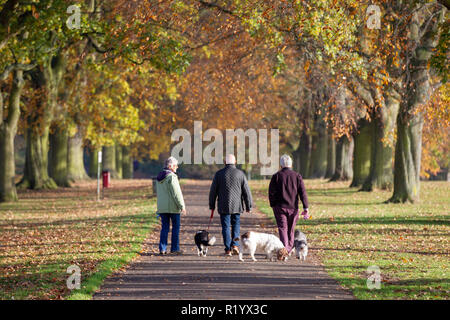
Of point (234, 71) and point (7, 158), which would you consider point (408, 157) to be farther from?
point (7, 158)

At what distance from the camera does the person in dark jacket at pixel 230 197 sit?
14.0 m

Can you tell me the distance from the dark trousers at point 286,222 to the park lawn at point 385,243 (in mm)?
715

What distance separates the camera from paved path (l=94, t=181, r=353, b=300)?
975 centimetres

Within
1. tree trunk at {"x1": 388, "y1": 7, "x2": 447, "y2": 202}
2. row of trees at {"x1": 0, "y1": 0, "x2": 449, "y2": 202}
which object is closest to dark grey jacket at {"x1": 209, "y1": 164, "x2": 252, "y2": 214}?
row of trees at {"x1": 0, "y1": 0, "x2": 449, "y2": 202}

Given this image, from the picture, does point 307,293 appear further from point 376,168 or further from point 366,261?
point 376,168

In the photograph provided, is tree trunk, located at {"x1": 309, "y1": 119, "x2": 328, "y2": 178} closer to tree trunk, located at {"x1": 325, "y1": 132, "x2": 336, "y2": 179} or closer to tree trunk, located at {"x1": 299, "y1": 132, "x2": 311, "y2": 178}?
tree trunk, located at {"x1": 299, "y1": 132, "x2": 311, "y2": 178}

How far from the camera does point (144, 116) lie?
5625cm

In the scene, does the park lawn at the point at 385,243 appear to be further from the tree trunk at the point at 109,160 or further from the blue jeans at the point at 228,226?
the tree trunk at the point at 109,160

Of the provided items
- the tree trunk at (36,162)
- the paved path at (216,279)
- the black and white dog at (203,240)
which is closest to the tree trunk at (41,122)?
the tree trunk at (36,162)

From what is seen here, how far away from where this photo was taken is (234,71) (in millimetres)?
30375

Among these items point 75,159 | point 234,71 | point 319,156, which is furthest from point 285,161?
point 319,156

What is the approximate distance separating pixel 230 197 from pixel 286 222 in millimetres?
1127

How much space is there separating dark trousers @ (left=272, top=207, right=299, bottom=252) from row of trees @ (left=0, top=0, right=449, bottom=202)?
4519 millimetres
